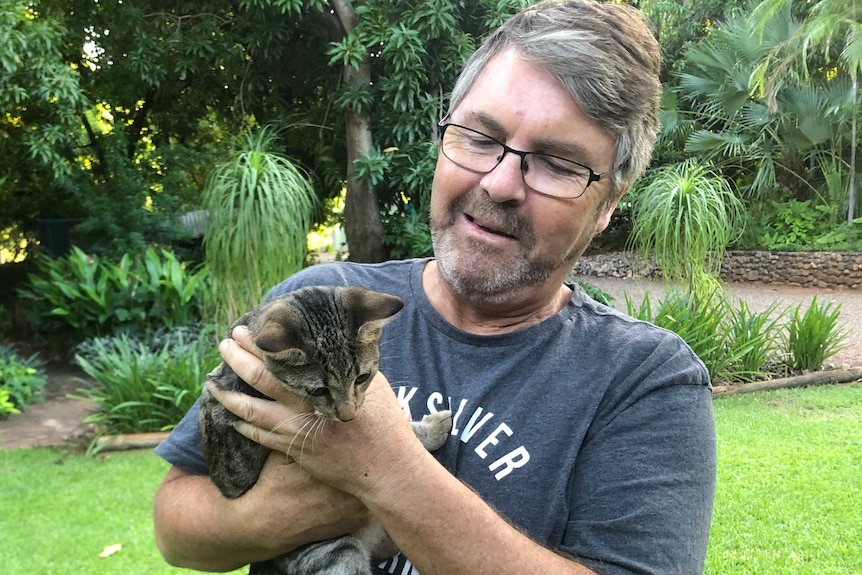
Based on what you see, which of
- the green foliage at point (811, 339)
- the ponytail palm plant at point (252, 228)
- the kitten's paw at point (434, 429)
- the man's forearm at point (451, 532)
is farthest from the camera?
the green foliage at point (811, 339)

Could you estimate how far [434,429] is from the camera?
1.65 meters

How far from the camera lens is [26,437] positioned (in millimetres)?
6305

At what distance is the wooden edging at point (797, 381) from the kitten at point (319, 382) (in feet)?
20.2

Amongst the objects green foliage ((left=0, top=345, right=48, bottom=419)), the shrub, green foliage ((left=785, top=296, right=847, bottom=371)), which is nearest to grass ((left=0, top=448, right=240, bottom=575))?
green foliage ((left=0, top=345, right=48, bottom=419))

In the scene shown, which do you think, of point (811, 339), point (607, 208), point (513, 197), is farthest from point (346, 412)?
point (811, 339)

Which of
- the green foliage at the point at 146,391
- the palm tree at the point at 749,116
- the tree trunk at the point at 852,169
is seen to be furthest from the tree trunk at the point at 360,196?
the tree trunk at the point at 852,169

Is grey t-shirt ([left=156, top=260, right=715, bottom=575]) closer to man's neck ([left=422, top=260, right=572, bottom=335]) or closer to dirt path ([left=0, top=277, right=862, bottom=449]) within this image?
man's neck ([left=422, top=260, right=572, bottom=335])

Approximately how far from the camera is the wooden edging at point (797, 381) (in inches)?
281

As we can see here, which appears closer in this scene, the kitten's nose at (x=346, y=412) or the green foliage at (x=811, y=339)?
the kitten's nose at (x=346, y=412)

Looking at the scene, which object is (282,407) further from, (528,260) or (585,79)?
(585,79)

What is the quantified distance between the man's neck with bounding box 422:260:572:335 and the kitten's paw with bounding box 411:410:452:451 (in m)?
0.32

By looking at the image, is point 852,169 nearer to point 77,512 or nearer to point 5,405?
point 77,512

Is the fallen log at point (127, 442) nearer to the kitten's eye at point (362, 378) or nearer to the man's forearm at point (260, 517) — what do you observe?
the man's forearm at point (260, 517)

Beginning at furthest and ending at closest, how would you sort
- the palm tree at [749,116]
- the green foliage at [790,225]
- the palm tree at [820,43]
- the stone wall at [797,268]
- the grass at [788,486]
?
the green foliage at [790,225] < the palm tree at [749,116] < the stone wall at [797,268] < the palm tree at [820,43] < the grass at [788,486]
